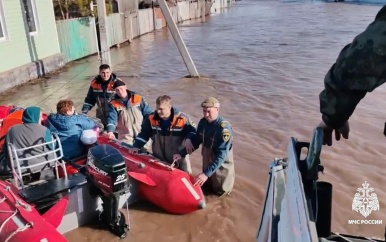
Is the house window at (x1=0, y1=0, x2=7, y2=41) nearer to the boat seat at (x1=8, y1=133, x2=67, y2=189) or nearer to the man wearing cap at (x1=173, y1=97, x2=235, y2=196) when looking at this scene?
the boat seat at (x1=8, y1=133, x2=67, y2=189)

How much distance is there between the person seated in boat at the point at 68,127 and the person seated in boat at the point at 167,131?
70 cm

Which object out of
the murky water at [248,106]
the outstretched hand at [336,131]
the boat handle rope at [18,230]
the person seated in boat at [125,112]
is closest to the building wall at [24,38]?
the murky water at [248,106]

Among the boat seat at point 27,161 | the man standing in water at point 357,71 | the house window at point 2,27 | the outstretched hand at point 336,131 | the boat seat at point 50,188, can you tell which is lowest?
the boat seat at point 50,188

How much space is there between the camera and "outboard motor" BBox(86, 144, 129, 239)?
161 inches

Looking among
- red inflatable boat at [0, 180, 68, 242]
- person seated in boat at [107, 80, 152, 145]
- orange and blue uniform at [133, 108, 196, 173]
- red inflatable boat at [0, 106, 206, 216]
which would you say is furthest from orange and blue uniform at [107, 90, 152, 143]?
red inflatable boat at [0, 180, 68, 242]

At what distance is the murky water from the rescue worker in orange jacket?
173 centimetres

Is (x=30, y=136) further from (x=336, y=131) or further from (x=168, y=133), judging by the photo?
(x=336, y=131)

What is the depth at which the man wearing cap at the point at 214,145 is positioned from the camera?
4.91m

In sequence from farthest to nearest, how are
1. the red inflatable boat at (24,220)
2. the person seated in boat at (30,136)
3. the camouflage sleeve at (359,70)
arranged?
the person seated in boat at (30,136) < the red inflatable boat at (24,220) < the camouflage sleeve at (359,70)

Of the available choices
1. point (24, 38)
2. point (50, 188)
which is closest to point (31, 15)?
point (24, 38)

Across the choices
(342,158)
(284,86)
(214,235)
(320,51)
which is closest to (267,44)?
(320,51)

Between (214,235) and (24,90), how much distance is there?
8.88 m

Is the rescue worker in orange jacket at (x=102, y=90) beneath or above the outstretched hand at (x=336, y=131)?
beneath

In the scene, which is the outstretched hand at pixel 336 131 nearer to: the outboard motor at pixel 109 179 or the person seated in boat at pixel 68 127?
the outboard motor at pixel 109 179
